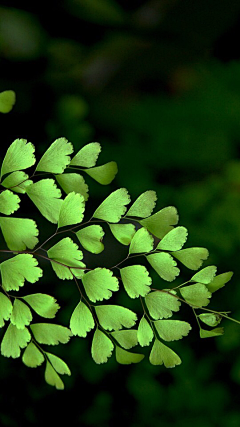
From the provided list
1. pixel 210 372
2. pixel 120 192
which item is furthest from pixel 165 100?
pixel 120 192

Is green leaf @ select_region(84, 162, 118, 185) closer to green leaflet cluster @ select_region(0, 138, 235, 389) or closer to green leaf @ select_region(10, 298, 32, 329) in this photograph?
green leaflet cluster @ select_region(0, 138, 235, 389)

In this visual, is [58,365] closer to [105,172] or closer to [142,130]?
[105,172]

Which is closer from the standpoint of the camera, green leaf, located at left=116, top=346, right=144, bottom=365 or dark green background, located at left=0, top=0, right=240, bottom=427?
green leaf, located at left=116, top=346, right=144, bottom=365

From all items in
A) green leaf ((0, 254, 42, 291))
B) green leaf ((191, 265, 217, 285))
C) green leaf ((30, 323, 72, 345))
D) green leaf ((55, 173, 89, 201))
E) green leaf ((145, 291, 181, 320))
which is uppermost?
green leaf ((191, 265, 217, 285))

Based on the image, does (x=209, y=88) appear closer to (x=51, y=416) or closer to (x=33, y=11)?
(x=33, y=11)

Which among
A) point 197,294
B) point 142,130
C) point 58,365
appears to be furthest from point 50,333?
point 142,130

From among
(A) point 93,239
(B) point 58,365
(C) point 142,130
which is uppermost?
(A) point 93,239

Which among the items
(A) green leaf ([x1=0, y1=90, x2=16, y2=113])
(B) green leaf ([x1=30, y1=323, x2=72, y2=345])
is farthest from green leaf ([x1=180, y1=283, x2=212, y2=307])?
(A) green leaf ([x1=0, y1=90, x2=16, y2=113])

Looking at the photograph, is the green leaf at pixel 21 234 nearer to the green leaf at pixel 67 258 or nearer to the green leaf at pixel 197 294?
the green leaf at pixel 67 258

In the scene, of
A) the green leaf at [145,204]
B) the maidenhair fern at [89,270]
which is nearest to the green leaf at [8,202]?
the maidenhair fern at [89,270]
